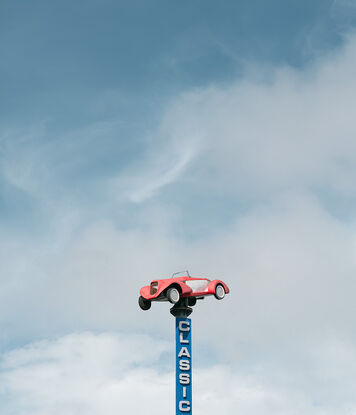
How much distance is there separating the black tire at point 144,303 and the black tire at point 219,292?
13.2ft

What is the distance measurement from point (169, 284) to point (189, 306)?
8.74 ft

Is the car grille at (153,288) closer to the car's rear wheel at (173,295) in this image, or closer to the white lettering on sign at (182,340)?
the car's rear wheel at (173,295)

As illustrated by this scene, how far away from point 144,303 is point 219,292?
454 centimetres

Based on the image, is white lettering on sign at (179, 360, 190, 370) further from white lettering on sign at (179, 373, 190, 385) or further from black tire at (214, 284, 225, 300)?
black tire at (214, 284, 225, 300)

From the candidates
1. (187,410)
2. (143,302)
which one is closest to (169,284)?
(143,302)

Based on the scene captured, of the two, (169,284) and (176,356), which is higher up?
(169,284)

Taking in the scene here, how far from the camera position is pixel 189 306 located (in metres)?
43.8

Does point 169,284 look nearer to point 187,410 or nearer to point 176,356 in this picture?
point 176,356

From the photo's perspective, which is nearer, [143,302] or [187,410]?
[187,410]

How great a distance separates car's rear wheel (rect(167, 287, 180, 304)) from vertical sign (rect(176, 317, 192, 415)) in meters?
1.30

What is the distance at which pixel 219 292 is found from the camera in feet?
143

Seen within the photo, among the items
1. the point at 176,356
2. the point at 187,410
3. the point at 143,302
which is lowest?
the point at 187,410

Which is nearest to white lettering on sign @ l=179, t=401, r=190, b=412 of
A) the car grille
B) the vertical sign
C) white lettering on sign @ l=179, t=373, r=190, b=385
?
the vertical sign

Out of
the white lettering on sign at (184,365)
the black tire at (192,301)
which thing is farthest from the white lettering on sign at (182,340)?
the black tire at (192,301)
